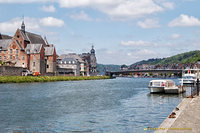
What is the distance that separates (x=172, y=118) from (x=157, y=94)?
35454 millimetres

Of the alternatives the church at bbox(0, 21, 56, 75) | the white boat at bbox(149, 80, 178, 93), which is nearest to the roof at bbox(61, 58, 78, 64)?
the church at bbox(0, 21, 56, 75)

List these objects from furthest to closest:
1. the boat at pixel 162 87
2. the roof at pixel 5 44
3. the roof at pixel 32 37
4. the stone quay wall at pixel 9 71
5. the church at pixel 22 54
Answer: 1. the roof at pixel 32 37
2. the roof at pixel 5 44
3. the church at pixel 22 54
4. the stone quay wall at pixel 9 71
5. the boat at pixel 162 87

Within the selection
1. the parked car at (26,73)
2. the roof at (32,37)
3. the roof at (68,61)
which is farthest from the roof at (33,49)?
the roof at (68,61)

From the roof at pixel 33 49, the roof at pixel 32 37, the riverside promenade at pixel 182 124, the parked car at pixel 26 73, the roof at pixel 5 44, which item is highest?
the roof at pixel 32 37

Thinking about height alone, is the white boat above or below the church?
below

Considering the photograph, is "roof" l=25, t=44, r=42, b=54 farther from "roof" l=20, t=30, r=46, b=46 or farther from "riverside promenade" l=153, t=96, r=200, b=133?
"riverside promenade" l=153, t=96, r=200, b=133

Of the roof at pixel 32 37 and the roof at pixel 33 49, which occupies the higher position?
the roof at pixel 32 37

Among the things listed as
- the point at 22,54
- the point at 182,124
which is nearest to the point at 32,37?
the point at 22,54

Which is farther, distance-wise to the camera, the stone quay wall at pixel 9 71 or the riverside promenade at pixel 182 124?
the stone quay wall at pixel 9 71

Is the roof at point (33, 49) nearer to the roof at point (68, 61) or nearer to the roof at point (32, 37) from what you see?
the roof at point (32, 37)

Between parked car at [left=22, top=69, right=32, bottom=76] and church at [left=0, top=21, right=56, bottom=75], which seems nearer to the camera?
parked car at [left=22, top=69, right=32, bottom=76]

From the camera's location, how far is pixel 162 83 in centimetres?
5684

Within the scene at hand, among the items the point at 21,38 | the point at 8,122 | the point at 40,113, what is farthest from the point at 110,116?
the point at 21,38

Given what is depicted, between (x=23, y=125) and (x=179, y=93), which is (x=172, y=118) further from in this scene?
(x=179, y=93)
